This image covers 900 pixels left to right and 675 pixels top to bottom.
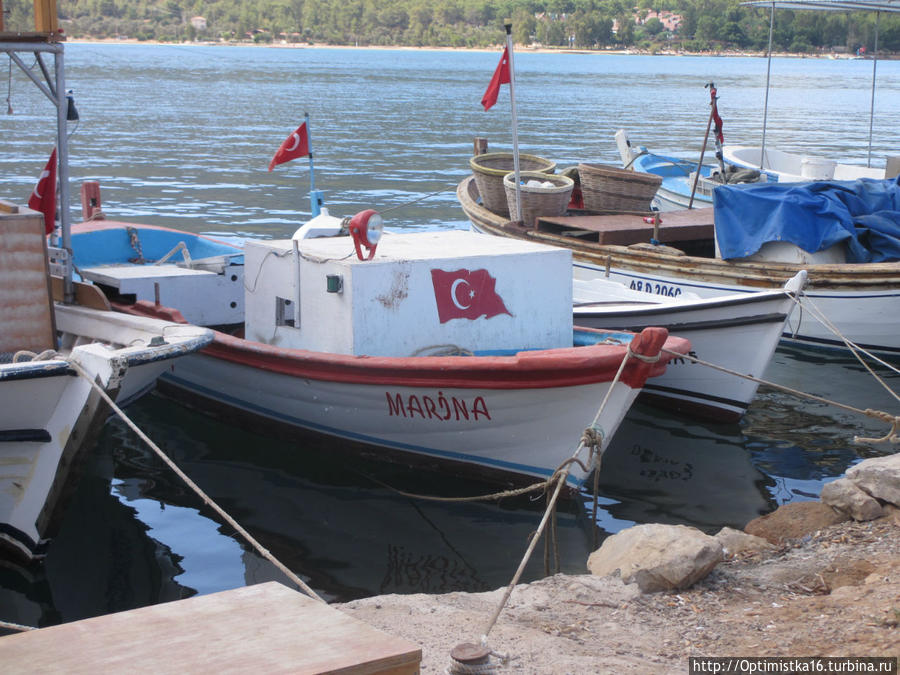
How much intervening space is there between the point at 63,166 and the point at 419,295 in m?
3.18

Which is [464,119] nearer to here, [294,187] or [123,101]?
[123,101]

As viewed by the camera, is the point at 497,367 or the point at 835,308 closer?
the point at 497,367

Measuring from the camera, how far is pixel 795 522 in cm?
667

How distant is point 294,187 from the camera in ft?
89.7

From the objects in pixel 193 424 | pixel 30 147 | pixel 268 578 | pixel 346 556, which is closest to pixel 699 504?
pixel 346 556

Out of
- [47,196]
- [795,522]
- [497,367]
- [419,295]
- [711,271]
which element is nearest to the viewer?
[795,522]

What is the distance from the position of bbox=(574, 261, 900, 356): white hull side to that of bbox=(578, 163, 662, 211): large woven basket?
5.23ft

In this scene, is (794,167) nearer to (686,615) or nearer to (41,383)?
(686,615)

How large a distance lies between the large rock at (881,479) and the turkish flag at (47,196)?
6.66m

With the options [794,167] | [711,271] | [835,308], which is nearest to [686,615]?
[711,271]

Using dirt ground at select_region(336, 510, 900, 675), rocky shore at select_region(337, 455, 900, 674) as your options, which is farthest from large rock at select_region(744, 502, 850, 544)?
dirt ground at select_region(336, 510, 900, 675)

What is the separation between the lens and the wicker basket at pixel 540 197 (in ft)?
42.9

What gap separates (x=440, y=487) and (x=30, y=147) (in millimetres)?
27548

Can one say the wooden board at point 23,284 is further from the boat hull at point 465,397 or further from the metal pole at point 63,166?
the boat hull at point 465,397
